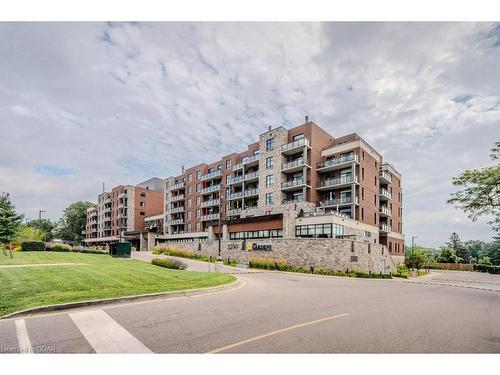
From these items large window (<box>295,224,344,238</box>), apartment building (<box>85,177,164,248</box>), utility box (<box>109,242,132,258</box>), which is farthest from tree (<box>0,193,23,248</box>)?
apartment building (<box>85,177,164,248</box>)

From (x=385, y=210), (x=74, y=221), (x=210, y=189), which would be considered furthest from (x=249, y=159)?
(x=74, y=221)

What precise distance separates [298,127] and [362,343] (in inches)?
1622

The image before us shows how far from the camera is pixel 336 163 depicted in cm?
4231

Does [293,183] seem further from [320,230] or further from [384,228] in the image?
[384,228]

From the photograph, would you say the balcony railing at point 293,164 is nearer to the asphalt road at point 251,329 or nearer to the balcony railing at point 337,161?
the balcony railing at point 337,161

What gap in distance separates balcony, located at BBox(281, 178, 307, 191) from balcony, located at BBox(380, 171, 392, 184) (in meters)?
15.2

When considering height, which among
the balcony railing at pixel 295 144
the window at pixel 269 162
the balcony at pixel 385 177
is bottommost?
the balcony at pixel 385 177

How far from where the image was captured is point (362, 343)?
6.52 metres

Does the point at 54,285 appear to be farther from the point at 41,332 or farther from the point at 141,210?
the point at 141,210

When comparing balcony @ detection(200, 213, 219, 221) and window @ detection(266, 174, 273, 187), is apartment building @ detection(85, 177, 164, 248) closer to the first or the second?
balcony @ detection(200, 213, 219, 221)

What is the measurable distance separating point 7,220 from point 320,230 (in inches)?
1209

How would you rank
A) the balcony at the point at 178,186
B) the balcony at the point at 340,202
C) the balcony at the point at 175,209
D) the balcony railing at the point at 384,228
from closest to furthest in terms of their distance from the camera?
the balcony at the point at 340,202 < the balcony railing at the point at 384,228 < the balcony at the point at 175,209 < the balcony at the point at 178,186

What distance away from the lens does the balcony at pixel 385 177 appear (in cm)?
4903

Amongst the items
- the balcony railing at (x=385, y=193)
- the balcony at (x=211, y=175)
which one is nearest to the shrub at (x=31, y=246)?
the balcony at (x=211, y=175)
